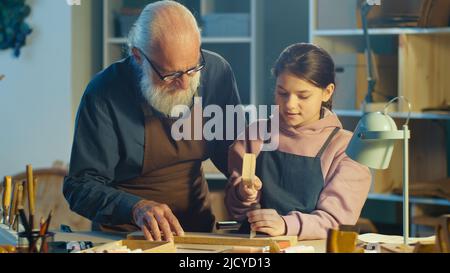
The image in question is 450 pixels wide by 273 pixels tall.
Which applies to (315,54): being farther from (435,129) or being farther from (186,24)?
(435,129)

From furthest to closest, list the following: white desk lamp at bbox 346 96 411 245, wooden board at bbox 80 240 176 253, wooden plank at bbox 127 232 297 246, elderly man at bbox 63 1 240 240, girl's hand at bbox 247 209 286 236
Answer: elderly man at bbox 63 1 240 240
girl's hand at bbox 247 209 286 236
wooden plank at bbox 127 232 297 246
white desk lamp at bbox 346 96 411 245
wooden board at bbox 80 240 176 253

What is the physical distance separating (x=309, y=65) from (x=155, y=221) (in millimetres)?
825

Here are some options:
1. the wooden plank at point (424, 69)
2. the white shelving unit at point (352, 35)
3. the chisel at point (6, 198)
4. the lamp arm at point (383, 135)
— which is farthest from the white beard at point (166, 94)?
the wooden plank at point (424, 69)

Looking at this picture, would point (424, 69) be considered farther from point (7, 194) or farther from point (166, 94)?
point (7, 194)

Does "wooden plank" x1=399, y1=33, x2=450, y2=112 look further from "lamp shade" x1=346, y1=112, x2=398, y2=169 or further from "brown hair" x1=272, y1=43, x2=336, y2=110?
"lamp shade" x1=346, y1=112, x2=398, y2=169

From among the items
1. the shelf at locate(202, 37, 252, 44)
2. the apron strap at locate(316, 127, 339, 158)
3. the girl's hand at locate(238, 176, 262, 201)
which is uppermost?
Result: the shelf at locate(202, 37, 252, 44)

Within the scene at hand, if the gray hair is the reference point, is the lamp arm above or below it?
below

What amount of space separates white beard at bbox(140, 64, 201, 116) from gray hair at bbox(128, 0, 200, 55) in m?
A: 0.10

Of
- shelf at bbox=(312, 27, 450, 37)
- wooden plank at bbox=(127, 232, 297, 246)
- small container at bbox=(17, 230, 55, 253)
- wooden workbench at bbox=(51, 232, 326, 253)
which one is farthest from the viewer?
shelf at bbox=(312, 27, 450, 37)

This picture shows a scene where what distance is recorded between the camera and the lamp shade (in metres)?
2.96

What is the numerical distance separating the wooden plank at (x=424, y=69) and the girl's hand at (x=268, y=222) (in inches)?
55.7

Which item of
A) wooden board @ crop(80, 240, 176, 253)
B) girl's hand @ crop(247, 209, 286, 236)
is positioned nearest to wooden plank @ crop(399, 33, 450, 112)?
girl's hand @ crop(247, 209, 286, 236)

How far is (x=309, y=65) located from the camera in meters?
3.57

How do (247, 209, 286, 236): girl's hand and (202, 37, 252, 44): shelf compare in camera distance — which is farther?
(202, 37, 252, 44): shelf
